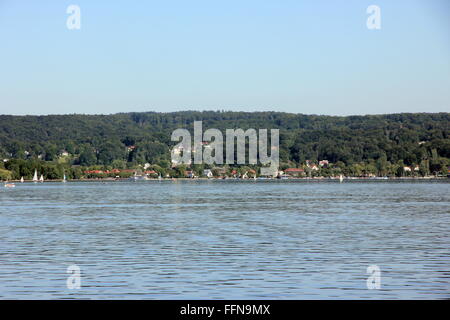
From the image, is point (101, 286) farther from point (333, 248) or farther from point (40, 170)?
point (40, 170)

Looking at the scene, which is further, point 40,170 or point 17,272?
point 40,170

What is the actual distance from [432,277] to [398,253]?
5225mm

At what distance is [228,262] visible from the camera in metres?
24.1

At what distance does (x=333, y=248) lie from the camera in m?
27.8
